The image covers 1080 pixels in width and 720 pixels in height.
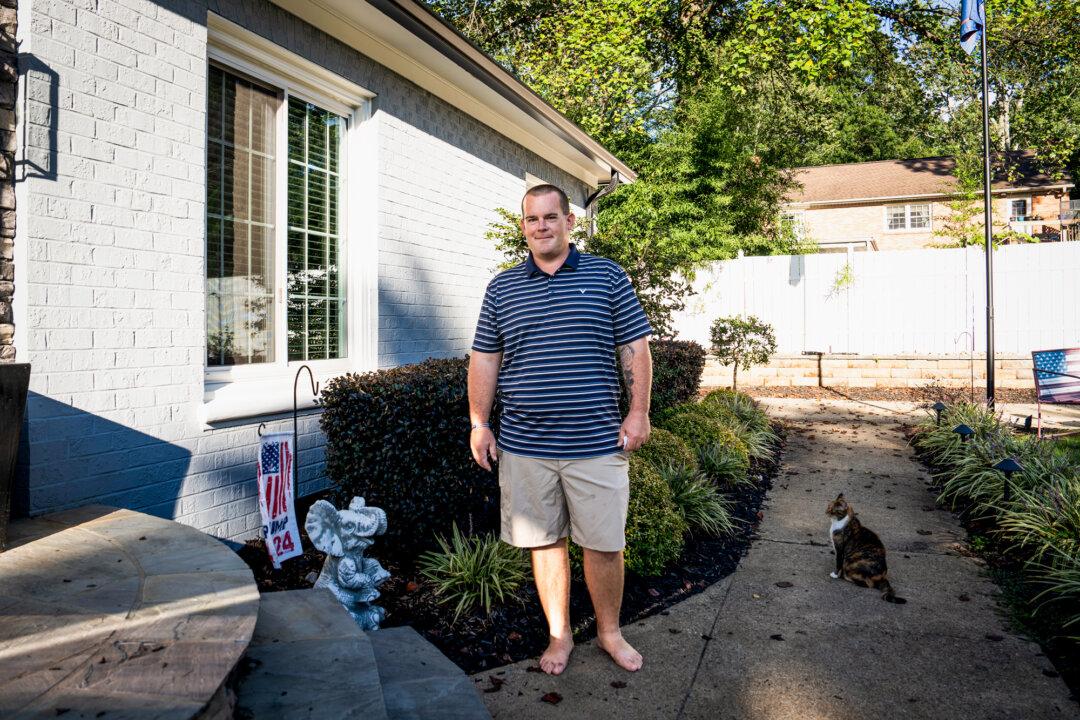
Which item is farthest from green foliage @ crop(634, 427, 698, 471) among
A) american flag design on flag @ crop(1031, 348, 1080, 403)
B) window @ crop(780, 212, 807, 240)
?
window @ crop(780, 212, 807, 240)

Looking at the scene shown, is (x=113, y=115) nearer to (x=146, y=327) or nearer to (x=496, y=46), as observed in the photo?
(x=146, y=327)

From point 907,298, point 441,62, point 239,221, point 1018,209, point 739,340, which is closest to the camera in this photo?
point 239,221

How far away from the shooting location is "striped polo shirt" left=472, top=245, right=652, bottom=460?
259 centimetres

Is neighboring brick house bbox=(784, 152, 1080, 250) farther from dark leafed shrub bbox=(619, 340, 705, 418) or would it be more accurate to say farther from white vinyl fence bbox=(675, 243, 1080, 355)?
dark leafed shrub bbox=(619, 340, 705, 418)

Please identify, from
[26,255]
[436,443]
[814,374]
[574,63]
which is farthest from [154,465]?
[574,63]

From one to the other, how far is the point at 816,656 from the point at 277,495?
260 centimetres

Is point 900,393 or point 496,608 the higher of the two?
point 900,393

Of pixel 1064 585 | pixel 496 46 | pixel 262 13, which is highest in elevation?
pixel 496 46

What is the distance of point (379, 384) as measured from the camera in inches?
143

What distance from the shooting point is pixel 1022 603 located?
10.9ft

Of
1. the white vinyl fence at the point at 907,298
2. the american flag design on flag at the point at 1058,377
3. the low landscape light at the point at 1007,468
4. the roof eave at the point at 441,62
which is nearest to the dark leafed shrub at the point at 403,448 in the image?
the roof eave at the point at 441,62

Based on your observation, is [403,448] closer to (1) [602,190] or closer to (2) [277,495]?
(2) [277,495]

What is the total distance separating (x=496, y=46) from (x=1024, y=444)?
13.6 m

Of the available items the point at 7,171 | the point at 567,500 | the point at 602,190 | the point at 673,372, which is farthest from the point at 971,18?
the point at 7,171
